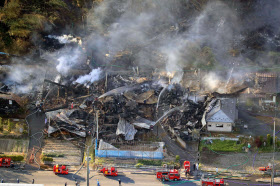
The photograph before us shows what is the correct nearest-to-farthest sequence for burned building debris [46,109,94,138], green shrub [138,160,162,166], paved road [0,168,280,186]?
1. paved road [0,168,280,186]
2. green shrub [138,160,162,166]
3. burned building debris [46,109,94,138]

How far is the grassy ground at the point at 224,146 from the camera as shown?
1590 inches

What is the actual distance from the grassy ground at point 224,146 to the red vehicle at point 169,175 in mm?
4018

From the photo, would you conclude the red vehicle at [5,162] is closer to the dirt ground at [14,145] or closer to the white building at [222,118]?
the dirt ground at [14,145]

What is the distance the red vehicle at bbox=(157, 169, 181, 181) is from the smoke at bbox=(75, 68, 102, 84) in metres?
12.7

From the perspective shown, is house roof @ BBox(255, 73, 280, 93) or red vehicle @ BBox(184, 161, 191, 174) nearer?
red vehicle @ BBox(184, 161, 191, 174)

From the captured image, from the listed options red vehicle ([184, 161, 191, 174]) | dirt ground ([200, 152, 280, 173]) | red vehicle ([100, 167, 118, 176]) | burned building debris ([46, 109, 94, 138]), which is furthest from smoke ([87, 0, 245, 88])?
red vehicle ([100, 167, 118, 176])

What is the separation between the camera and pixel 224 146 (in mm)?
40656

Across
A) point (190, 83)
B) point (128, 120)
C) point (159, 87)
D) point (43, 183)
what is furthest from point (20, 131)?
point (190, 83)

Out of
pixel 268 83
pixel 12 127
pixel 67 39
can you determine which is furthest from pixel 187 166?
pixel 67 39

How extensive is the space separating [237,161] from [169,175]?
5.87 m

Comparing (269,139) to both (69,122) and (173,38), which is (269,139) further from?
(69,122)

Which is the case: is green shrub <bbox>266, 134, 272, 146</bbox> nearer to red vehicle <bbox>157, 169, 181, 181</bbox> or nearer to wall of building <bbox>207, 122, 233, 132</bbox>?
wall of building <bbox>207, 122, 233, 132</bbox>

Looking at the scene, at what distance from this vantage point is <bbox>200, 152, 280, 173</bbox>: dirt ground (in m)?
39.0

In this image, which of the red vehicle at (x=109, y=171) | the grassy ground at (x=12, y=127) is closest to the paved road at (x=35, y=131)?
the grassy ground at (x=12, y=127)
